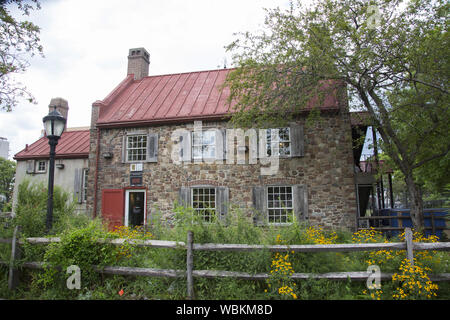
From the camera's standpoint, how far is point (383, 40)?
8.00 metres

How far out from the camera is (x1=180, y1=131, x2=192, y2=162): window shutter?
11.9 m

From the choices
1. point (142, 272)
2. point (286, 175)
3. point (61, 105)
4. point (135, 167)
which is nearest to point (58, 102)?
point (61, 105)

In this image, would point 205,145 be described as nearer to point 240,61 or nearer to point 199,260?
point 240,61

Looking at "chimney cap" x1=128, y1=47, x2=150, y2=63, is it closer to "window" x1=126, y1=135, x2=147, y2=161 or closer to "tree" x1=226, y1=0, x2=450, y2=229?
"window" x1=126, y1=135, x2=147, y2=161

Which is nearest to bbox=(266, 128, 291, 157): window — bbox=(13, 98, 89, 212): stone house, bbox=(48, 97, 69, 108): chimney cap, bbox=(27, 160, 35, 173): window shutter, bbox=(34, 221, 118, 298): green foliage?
bbox=(34, 221, 118, 298): green foliage

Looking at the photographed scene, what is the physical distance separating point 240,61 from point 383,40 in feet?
13.4

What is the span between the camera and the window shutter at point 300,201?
10.5 meters

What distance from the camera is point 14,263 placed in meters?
5.74

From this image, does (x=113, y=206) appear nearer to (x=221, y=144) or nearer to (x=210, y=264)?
(x=221, y=144)

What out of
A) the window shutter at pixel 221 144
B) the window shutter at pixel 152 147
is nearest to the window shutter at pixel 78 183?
the window shutter at pixel 152 147

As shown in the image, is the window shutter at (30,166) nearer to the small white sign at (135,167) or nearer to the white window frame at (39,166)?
the white window frame at (39,166)

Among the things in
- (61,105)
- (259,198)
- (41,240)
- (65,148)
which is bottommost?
(41,240)

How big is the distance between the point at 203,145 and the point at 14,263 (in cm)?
748

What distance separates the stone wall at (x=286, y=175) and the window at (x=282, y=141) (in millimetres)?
420
